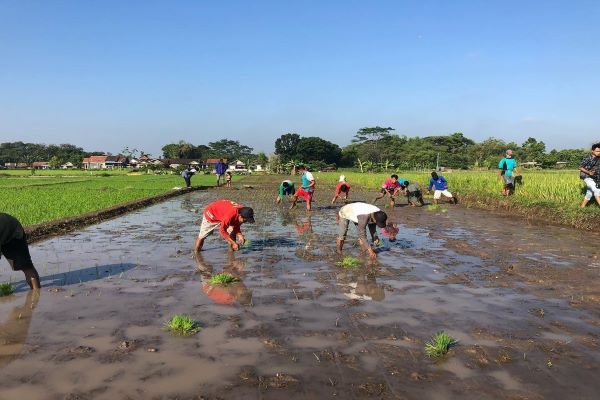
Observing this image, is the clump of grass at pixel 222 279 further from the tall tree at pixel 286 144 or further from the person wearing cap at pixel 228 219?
the tall tree at pixel 286 144

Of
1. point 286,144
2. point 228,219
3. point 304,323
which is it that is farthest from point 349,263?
point 286,144

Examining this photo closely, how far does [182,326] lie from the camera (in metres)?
4.26

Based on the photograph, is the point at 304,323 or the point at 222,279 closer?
the point at 304,323

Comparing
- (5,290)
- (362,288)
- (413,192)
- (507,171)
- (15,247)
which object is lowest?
(362,288)

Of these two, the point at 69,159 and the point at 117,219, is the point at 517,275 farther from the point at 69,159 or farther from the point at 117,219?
the point at 69,159

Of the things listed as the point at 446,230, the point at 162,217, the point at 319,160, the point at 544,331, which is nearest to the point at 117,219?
the point at 162,217

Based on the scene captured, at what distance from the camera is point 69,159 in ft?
388

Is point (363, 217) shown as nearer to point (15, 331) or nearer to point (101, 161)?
point (15, 331)

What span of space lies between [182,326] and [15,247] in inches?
107

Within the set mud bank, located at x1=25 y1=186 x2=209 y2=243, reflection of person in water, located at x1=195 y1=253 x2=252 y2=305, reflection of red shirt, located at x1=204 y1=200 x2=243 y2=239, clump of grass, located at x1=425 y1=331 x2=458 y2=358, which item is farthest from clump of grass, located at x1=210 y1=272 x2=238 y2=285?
mud bank, located at x1=25 y1=186 x2=209 y2=243

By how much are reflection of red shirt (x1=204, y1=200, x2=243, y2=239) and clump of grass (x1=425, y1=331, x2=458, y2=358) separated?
3.99m

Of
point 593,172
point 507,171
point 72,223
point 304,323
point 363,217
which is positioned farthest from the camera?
point 507,171

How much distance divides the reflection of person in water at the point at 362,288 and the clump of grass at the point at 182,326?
1958mm

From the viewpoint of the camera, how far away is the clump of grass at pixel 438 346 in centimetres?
374
